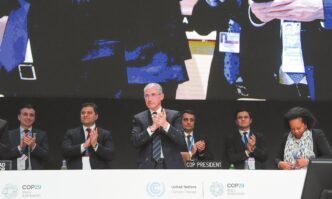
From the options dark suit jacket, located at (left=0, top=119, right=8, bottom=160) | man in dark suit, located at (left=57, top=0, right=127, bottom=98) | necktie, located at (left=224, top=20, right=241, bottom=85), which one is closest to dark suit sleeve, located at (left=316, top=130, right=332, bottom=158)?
necktie, located at (left=224, top=20, right=241, bottom=85)

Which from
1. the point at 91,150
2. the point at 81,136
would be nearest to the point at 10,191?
the point at 91,150

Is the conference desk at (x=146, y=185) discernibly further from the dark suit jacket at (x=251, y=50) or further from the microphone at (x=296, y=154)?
the dark suit jacket at (x=251, y=50)

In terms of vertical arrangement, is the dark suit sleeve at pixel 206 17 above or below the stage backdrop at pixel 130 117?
above

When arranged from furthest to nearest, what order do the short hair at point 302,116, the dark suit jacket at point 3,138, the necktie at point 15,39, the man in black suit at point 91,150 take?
the necktie at point 15,39 → the man in black suit at point 91,150 → the short hair at point 302,116 → the dark suit jacket at point 3,138

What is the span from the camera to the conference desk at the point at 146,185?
389cm

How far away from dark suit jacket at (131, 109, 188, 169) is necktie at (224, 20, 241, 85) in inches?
71.6

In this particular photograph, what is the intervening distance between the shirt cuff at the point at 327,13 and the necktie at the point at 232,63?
986 millimetres

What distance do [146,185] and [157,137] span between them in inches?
40.3

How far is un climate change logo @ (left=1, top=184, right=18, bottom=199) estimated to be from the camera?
153 inches

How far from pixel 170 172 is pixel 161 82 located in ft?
9.09

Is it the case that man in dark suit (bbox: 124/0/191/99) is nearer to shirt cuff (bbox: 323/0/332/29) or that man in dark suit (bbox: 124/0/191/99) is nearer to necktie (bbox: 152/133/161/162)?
shirt cuff (bbox: 323/0/332/29)

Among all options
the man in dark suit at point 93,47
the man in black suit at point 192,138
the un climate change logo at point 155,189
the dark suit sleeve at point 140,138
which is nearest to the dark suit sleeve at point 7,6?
the man in dark suit at point 93,47

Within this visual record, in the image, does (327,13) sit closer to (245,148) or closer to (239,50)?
(239,50)

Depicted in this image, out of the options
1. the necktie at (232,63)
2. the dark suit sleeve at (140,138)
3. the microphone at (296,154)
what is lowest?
the microphone at (296,154)
